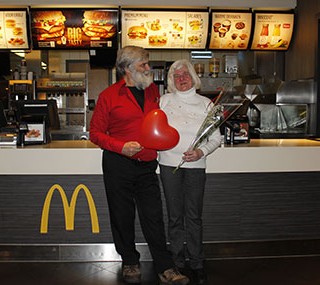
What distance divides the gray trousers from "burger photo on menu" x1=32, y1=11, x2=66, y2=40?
2967 mm

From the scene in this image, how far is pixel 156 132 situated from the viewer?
2.63m

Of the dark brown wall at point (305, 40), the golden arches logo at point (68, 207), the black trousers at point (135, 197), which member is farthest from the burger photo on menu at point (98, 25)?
the black trousers at point (135, 197)

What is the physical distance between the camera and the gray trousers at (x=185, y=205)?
3.03 metres

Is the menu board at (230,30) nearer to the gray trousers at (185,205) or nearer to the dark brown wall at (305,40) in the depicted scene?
the dark brown wall at (305,40)

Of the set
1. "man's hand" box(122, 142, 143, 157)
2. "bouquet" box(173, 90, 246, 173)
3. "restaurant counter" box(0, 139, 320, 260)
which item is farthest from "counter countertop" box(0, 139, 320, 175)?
"man's hand" box(122, 142, 143, 157)

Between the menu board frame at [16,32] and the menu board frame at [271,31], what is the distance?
110 inches

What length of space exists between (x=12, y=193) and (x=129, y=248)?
110 centimetres

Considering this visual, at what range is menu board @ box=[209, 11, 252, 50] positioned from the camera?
5434mm

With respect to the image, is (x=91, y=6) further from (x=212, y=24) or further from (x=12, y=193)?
(x=12, y=193)

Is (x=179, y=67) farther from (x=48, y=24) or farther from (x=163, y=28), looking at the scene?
(x=48, y=24)

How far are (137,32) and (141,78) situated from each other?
270cm

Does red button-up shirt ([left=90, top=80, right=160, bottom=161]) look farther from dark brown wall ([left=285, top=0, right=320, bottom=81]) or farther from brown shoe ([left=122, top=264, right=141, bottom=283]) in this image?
dark brown wall ([left=285, top=0, right=320, bottom=81])

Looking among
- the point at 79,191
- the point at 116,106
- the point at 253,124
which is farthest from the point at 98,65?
the point at 116,106

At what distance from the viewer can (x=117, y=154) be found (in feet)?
9.55
